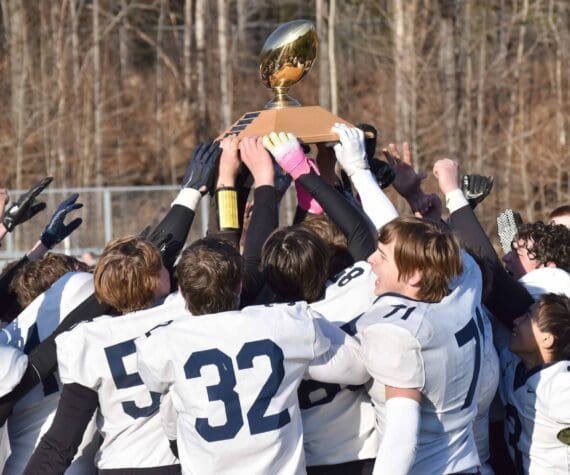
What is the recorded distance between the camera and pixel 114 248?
137 inches

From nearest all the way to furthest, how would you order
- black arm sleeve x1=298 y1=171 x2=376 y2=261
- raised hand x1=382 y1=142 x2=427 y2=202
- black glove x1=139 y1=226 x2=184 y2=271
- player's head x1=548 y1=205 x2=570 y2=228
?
black arm sleeve x1=298 y1=171 x2=376 y2=261, black glove x1=139 y1=226 x2=184 y2=271, raised hand x1=382 y1=142 x2=427 y2=202, player's head x1=548 y1=205 x2=570 y2=228

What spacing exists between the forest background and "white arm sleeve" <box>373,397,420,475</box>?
43.7ft

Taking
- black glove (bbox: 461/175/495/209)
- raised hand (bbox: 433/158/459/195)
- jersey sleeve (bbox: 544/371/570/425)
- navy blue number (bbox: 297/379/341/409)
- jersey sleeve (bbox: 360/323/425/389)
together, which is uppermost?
raised hand (bbox: 433/158/459/195)

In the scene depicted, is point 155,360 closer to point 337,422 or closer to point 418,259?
point 337,422

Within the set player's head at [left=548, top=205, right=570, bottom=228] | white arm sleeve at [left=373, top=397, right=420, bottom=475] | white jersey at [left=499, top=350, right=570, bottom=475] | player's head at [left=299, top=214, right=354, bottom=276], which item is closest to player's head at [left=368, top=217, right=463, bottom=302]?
white arm sleeve at [left=373, top=397, right=420, bottom=475]

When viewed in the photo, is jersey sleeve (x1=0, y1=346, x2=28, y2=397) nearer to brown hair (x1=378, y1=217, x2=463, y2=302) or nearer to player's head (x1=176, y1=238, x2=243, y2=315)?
player's head (x1=176, y1=238, x2=243, y2=315)

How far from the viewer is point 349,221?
145 inches

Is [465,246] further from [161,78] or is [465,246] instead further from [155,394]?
[161,78]

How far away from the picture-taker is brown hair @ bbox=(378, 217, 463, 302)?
3146 mm

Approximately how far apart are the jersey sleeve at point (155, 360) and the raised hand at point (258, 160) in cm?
92

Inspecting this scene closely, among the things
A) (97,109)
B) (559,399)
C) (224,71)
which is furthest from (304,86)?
(559,399)

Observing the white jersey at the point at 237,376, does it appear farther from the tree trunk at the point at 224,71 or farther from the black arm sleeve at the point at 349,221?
the tree trunk at the point at 224,71

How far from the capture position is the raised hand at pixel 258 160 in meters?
3.88

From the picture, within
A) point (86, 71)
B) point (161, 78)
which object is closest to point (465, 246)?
point (86, 71)
